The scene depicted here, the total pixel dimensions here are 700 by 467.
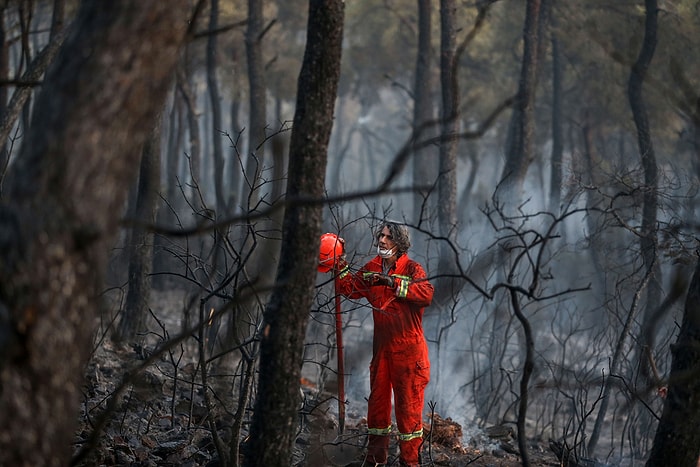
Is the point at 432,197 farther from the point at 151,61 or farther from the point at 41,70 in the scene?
the point at 151,61

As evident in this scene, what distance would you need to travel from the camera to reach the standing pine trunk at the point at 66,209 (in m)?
2.30

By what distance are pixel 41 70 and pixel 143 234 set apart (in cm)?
188

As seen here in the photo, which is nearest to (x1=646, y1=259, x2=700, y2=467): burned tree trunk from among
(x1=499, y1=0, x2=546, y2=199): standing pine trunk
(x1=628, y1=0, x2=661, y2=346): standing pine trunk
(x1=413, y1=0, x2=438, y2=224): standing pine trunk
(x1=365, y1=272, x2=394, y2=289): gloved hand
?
(x1=365, y1=272, x2=394, y2=289): gloved hand

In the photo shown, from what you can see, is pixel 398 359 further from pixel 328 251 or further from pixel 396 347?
pixel 328 251

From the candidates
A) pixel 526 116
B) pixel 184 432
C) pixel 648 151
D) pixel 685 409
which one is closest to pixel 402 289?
pixel 184 432

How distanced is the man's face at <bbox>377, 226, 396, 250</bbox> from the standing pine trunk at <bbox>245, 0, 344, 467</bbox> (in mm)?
2169

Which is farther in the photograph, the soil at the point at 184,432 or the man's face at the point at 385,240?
the man's face at the point at 385,240

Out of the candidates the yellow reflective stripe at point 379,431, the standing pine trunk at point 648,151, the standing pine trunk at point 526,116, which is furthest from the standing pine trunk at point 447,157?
the yellow reflective stripe at point 379,431

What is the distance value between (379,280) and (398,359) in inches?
23.3

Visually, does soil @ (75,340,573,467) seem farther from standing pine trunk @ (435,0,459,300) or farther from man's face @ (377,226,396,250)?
standing pine trunk @ (435,0,459,300)

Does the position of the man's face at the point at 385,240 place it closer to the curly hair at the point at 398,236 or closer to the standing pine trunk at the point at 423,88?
the curly hair at the point at 398,236

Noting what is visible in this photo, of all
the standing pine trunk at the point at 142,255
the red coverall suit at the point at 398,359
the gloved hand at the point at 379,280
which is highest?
the standing pine trunk at the point at 142,255

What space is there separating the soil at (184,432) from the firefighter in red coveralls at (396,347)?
205 mm

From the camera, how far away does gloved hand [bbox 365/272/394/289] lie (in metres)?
5.57
